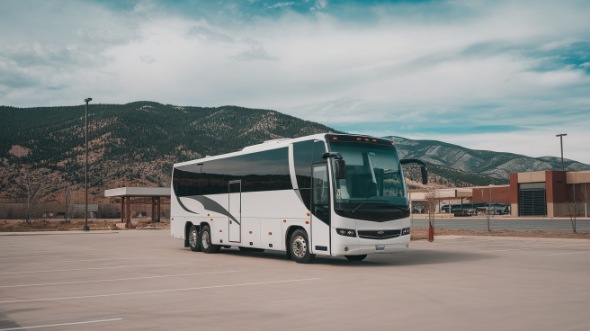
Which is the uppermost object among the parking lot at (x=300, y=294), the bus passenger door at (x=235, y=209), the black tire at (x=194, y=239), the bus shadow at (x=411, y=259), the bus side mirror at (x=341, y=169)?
the bus side mirror at (x=341, y=169)

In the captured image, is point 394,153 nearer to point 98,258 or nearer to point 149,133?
point 98,258

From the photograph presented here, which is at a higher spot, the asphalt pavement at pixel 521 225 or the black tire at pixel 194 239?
the black tire at pixel 194 239

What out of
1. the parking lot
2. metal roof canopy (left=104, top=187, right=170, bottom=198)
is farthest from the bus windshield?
metal roof canopy (left=104, top=187, right=170, bottom=198)

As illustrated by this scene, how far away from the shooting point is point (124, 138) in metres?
142

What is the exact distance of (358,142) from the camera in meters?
18.1

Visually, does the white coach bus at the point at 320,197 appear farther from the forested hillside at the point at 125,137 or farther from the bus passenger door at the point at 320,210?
the forested hillside at the point at 125,137

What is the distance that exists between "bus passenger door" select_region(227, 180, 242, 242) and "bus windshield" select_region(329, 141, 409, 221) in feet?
18.2

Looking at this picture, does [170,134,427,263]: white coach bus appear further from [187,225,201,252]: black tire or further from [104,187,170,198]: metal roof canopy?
[104,187,170,198]: metal roof canopy

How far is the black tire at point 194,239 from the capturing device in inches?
1005

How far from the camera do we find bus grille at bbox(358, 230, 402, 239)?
17.2m

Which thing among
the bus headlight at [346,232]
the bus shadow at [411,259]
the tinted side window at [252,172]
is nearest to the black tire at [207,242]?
the tinted side window at [252,172]

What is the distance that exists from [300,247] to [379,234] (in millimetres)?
2607

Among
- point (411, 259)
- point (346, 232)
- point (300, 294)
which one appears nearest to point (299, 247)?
point (346, 232)

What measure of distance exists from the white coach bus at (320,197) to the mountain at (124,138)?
100 meters
